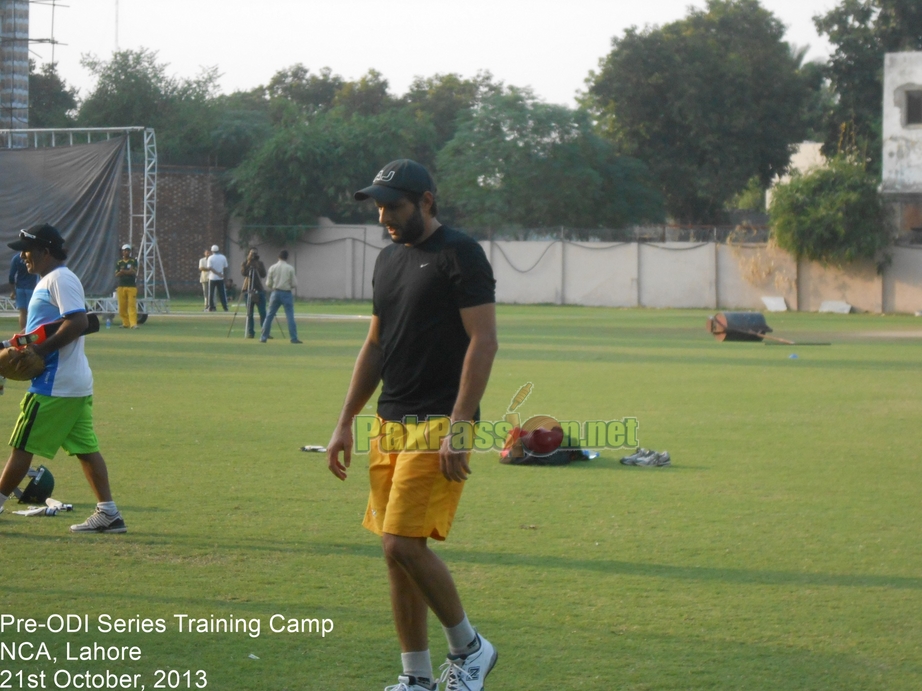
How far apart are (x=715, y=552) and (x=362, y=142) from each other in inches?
1909

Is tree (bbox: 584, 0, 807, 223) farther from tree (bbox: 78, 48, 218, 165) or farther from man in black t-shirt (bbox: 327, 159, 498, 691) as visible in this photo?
man in black t-shirt (bbox: 327, 159, 498, 691)

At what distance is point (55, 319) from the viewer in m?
7.32

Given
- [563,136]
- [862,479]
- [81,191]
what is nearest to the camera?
[862,479]

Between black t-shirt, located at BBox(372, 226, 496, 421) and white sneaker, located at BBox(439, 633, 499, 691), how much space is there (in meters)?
0.97

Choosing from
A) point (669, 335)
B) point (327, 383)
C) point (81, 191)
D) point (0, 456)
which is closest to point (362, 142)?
point (81, 191)

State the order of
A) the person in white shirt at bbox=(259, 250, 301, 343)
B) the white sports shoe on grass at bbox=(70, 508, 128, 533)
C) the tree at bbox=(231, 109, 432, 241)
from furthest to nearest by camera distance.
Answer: the tree at bbox=(231, 109, 432, 241)
the person in white shirt at bbox=(259, 250, 301, 343)
the white sports shoe on grass at bbox=(70, 508, 128, 533)

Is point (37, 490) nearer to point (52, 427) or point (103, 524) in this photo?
point (103, 524)

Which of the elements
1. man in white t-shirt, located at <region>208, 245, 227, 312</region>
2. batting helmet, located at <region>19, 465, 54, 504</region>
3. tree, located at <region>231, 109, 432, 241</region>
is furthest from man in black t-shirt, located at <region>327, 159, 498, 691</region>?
tree, located at <region>231, 109, 432, 241</region>

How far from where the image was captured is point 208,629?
5.54 meters

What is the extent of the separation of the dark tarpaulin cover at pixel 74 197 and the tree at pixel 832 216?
22615mm

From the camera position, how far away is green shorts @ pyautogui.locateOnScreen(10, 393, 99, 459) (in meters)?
7.16

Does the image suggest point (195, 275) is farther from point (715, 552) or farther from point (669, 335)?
point (715, 552)

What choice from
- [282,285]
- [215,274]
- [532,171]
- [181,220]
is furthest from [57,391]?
[532,171]

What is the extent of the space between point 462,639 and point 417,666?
206 mm
